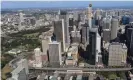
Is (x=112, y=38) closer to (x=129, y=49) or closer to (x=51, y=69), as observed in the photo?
(x=129, y=49)

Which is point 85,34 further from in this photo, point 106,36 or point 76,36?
point 106,36

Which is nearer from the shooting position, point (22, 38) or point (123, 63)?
point (123, 63)

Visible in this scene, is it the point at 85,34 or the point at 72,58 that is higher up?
the point at 85,34

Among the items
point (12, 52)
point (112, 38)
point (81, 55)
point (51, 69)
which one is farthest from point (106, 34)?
point (12, 52)

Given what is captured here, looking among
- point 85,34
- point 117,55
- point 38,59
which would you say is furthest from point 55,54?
point 85,34

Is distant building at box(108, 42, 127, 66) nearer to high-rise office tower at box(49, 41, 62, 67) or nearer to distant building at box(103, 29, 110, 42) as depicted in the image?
high-rise office tower at box(49, 41, 62, 67)

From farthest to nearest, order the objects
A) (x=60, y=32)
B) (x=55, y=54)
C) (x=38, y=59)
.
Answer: (x=60, y=32) → (x=38, y=59) → (x=55, y=54)

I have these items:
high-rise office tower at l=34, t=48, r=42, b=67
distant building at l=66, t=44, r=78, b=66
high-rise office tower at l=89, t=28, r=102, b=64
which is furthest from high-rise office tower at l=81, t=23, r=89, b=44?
high-rise office tower at l=34, t=48, r=42, b=67
